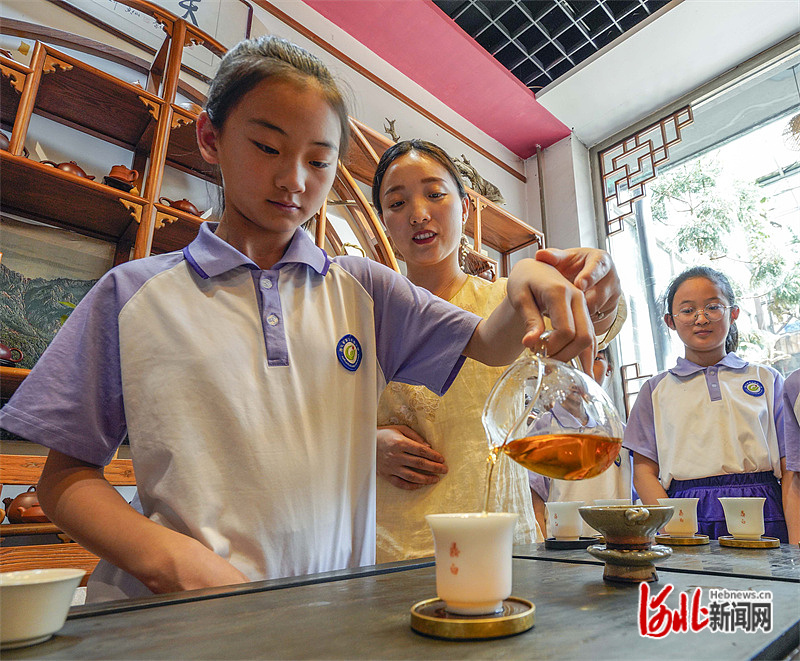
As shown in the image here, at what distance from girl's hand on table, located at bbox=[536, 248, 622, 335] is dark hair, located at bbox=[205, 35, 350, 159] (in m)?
0.43

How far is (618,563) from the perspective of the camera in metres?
0.63

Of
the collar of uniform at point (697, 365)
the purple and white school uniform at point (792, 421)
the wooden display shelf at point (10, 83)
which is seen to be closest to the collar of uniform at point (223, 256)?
the wooden display shelf at point (10, 83)

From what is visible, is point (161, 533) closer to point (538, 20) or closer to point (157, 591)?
point (157, 591)

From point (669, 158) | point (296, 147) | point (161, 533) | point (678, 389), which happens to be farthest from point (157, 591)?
point (669, 158)

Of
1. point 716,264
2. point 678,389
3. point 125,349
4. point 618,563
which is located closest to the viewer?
point 618,563

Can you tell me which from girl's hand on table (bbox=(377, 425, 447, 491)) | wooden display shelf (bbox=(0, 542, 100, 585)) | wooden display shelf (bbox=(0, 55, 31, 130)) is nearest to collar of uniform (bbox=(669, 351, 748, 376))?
girl's hand on table (bbox=(377, 425, 447, 491))

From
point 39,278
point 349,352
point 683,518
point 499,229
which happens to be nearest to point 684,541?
point 683,518

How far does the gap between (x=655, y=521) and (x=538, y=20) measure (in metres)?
3.25

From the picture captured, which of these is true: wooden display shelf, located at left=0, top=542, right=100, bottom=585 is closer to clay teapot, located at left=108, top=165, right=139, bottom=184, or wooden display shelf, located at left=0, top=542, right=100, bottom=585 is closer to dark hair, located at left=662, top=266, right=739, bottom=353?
clay teapot, located at left=108, top=165, right=139, bottom=184

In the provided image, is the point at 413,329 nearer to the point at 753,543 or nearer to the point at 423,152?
the point at 423,152

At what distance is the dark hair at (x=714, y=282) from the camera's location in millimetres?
2141

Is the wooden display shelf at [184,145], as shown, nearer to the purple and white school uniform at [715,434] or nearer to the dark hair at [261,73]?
the dark hair at [261,73]

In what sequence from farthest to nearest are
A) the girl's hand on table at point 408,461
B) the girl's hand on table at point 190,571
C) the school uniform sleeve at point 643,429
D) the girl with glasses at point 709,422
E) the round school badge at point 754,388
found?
the school uniform sleeve at point 643,429, the round school badge at point 754,388, the girl with glasses at point 709,422, the girl's hand on table at point 408,461, the girl's hand on table at point 190,571

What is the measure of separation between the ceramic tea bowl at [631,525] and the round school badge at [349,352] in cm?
44
